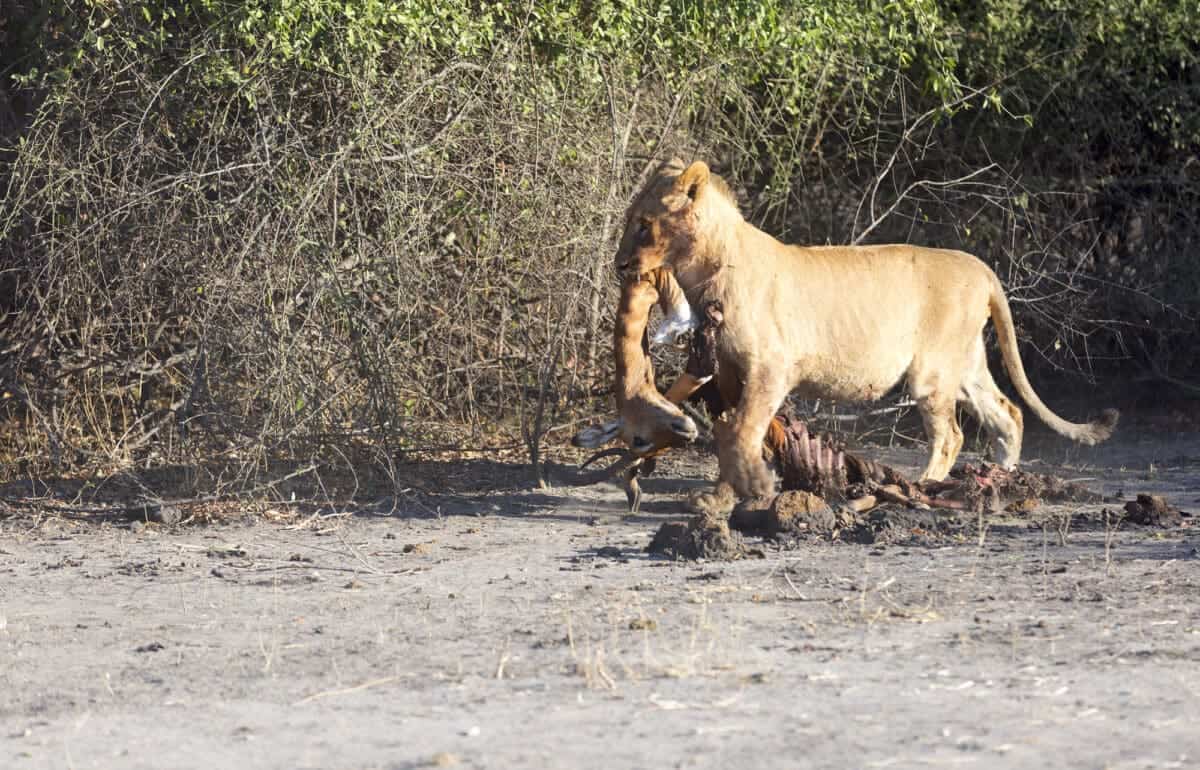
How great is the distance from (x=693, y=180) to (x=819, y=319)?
104 centimetres

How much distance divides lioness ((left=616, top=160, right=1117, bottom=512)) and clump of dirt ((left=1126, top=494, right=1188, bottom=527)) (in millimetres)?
1135

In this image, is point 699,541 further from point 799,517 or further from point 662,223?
point 662,223

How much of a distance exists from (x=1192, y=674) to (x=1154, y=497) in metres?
2.95

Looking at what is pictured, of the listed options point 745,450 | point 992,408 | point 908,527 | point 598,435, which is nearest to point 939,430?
point 992,408

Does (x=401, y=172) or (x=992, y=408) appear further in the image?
(x=992, y=408)

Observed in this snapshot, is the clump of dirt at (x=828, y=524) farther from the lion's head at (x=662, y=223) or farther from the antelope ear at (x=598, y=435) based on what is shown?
the lion's head at (x=662, y=223)

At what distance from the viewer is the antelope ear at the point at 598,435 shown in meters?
8.04

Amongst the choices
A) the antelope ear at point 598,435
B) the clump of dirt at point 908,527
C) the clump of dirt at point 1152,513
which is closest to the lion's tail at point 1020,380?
the clump of dirt at point 1152,513

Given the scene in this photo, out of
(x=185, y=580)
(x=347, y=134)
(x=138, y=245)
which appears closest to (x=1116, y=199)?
(x=347, y=134)

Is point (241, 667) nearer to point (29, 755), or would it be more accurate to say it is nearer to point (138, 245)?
point (29, 755)

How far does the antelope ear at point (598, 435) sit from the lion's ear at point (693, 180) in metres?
1.17

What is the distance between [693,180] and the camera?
304 inches

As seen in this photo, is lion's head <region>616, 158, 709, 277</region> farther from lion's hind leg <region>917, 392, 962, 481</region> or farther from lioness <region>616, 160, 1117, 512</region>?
lion's hind leg <region>917, 392, 962, 481</region>

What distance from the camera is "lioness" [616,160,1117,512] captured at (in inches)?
308
